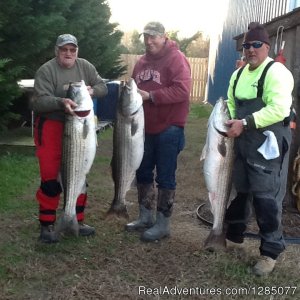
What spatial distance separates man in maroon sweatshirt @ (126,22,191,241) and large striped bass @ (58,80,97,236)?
62 centimetres

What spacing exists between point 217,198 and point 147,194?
3.59ft

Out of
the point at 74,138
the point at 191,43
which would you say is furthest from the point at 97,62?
the point at 191,43

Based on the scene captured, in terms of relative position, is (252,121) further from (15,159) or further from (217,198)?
(15,159)

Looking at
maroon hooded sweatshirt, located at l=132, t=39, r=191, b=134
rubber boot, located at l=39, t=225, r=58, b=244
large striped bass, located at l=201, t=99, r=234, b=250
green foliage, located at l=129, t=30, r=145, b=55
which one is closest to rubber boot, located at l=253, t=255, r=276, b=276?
large striped bass, located at l=201, t=99, r=234, b=250

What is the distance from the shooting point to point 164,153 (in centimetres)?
507

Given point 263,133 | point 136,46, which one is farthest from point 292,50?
point 136,46

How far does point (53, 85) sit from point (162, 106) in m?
1.07

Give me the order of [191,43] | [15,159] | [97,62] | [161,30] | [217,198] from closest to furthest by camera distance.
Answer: [217,198] < [161,30] < [15,159] < [97,62] < [191,43]

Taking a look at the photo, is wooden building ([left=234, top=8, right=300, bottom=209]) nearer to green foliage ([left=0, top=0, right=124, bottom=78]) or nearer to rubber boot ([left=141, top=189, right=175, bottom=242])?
rubber boot ([left=141, top=189, right=175, bottom=242])

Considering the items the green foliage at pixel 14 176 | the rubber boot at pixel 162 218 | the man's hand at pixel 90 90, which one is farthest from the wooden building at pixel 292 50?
the green foliage at pixel 14 176

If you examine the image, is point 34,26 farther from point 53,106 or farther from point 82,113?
point 82,113

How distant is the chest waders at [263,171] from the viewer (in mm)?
4289

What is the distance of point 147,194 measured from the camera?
5480 millimetres

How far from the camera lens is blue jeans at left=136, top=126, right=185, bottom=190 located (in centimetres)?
505
